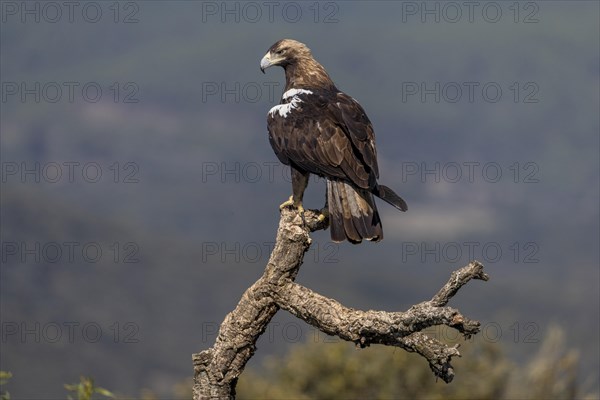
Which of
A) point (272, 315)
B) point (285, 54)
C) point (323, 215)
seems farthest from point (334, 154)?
point (285, 54)

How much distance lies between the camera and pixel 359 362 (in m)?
14.3

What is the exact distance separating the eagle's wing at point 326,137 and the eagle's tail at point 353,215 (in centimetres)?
10

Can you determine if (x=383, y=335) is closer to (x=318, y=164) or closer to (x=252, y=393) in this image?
(x=318, y=164)

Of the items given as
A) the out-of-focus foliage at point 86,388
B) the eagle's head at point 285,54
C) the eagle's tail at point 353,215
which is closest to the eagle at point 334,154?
the eagle's tail at point 353,215

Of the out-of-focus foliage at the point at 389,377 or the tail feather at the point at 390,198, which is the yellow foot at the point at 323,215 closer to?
the tail feather at the point at 390,198

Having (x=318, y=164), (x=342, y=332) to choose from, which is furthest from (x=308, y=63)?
(x=342, y=332)

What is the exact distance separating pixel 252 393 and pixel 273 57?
5.92 meters

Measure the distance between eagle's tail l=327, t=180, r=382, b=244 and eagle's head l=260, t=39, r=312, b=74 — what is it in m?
→ 2.21

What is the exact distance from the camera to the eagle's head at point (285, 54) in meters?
10.2

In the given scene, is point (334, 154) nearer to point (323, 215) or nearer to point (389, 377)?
point (323, 215)

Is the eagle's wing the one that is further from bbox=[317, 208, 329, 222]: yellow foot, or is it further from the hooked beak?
the hooked beak

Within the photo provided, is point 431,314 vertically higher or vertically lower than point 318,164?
lower

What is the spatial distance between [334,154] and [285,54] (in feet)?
6.70

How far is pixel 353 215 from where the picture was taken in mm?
8180
